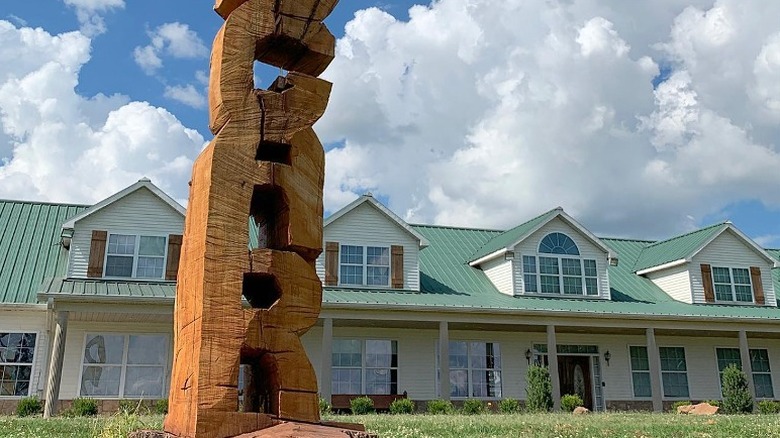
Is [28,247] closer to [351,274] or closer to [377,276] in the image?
[351,274]

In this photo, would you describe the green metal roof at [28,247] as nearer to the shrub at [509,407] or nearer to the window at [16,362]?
the window at [16,362]

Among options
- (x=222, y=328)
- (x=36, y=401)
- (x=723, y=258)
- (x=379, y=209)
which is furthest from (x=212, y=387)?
(x=723, y=258)

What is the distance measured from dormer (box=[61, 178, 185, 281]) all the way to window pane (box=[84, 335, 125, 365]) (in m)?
1.75

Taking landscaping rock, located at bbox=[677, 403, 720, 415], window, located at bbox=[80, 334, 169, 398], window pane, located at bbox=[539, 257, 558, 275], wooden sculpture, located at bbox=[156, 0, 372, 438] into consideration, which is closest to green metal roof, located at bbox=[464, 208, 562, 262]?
window pane, located at bbox=[539, 257, 558, 275]

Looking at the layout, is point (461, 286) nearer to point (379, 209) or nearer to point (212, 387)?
point (379, 209)

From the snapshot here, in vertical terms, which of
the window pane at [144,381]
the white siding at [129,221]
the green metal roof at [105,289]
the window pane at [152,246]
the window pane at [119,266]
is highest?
the white siding at [129,221]

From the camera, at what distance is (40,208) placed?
21016 mm

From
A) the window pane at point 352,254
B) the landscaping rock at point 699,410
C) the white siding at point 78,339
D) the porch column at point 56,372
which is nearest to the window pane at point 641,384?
the landscaping rock at point 699,410

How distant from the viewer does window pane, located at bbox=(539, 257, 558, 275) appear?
68.6 feet

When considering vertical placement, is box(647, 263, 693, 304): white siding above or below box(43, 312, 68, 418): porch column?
above

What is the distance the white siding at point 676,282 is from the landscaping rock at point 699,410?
14.5 ft

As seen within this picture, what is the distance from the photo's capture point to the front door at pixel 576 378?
21.6 m

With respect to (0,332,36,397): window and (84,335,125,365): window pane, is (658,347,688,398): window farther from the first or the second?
(0,332,36,397): window

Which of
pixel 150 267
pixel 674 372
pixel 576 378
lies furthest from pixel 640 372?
pixel 150 267
